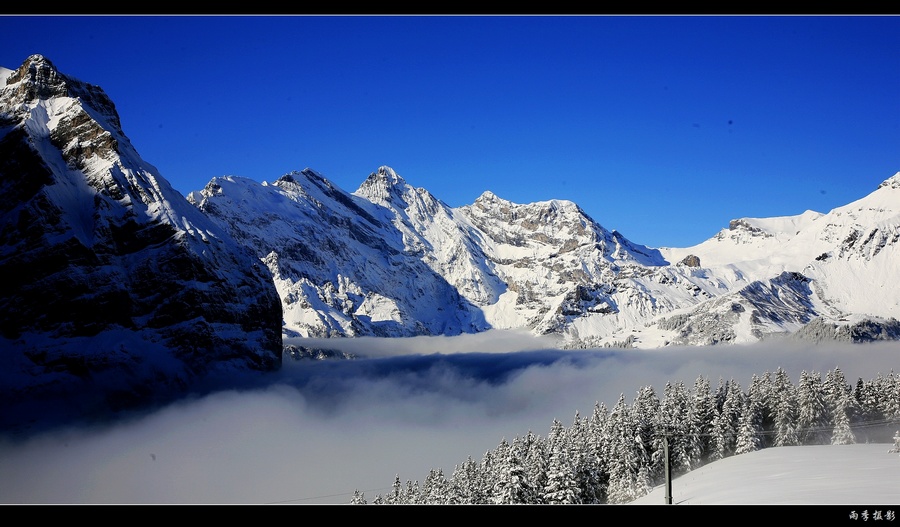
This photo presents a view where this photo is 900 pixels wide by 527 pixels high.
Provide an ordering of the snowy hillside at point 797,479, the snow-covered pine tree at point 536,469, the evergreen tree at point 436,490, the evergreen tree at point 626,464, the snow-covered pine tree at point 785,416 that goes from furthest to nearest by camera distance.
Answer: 1. the snow-covered pine tree at point 785,416
2. the evergreen tree at point 436,490
3. the evergreen tree at point 626,464
4. the snow-covered pine tree at point 536,469
5. the snowy hillside at point 797,479

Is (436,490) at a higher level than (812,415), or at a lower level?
lower

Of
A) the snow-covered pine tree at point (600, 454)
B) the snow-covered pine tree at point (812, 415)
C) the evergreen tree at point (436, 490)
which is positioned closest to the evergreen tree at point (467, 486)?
the evergreen tree at point (436, 490)

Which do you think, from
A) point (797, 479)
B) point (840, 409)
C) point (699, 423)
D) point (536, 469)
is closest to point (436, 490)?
point (536, 469)

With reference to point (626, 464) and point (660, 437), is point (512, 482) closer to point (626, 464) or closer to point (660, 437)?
point (626, 464)

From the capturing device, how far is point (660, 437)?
7825 cm

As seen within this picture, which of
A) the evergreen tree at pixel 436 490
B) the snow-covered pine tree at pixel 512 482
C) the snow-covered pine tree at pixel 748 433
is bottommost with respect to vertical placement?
the evergreen tree at pixel 436 490

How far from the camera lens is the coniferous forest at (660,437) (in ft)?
218

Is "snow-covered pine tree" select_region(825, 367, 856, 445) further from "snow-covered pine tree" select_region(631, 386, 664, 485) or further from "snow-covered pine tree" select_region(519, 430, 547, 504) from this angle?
"snow-covered pine tree" select_region(519, 430, 547, 504)

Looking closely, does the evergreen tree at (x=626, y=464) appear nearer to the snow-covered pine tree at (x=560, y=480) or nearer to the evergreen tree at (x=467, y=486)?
the snow-covered pine tree at (x=560, y=480)

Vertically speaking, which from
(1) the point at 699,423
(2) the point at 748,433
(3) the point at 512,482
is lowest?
(3) the point at 512,482
